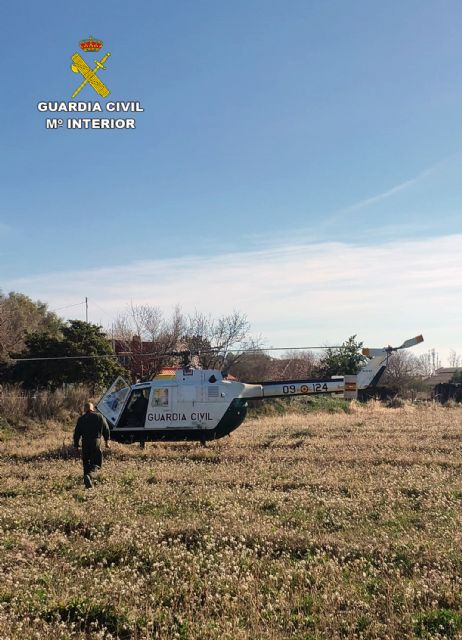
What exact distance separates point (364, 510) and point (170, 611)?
4819 millimetres

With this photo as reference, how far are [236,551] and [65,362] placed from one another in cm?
2420

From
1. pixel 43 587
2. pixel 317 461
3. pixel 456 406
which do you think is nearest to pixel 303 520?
pixel 43 587

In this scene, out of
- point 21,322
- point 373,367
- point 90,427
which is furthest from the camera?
point 21,322

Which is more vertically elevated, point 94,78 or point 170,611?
point 94,78

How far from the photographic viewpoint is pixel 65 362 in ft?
99.8

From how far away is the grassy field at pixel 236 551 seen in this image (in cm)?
583

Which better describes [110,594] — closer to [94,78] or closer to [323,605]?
[323,605]

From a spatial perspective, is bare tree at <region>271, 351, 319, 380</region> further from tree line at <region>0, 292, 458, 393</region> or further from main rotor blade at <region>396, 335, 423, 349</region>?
main rotor blade at <region>396, 335, 423, 349</region>

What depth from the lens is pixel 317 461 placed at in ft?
50.6

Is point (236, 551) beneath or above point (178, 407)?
beneath

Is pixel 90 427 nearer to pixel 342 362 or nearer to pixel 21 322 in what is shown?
A: pixel 21 322

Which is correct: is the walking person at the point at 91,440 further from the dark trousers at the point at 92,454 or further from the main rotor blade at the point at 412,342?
the main rotor blade at the point at 412,342

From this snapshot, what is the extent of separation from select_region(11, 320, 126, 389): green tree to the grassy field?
15.9 meters

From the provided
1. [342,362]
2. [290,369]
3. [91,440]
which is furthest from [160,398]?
[290,369]
